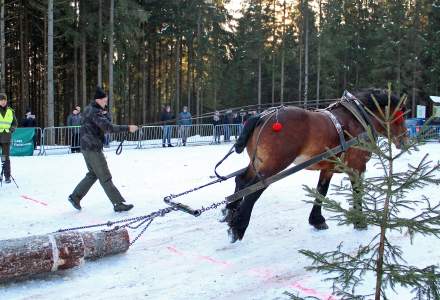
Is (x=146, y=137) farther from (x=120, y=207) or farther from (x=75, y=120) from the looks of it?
(x=120, y=207)

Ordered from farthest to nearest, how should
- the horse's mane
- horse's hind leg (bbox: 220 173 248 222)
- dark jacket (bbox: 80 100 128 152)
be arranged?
dark jacket (bbox: 80 100 128 152), the horse's mane, horse's hind leg (bbox: 220 173 248 222)

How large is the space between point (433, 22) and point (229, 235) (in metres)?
41.4

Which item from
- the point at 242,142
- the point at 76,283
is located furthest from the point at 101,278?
the point at 242,142

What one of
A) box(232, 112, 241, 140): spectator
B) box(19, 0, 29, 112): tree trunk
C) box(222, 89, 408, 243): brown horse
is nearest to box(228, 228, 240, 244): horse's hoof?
box(222, 89, 408, 243): brown horse

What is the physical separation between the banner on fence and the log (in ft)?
38.3

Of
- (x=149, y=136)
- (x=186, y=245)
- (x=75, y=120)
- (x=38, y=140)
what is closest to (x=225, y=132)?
(x=149, y=136)

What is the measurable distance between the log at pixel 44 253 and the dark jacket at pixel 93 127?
7.44ft

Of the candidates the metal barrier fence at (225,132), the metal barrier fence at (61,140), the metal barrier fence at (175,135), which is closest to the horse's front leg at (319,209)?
the metal barrier fence at (61,140)

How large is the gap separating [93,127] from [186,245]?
8.29 feet

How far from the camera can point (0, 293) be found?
14.1 ft

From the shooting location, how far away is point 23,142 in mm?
15641

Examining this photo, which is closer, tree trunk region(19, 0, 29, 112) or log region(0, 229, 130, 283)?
log region(0, 229, 130, 283)

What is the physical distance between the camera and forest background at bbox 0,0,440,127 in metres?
27.3

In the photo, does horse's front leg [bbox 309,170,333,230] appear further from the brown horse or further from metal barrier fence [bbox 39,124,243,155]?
metal barrier fence [bbox 39,124,243,155]
